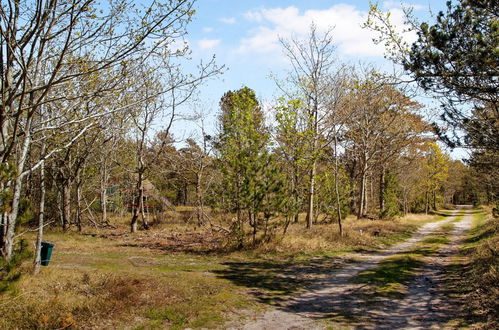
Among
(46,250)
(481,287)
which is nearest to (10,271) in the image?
(46,250)

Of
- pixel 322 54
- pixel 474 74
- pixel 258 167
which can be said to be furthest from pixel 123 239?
pixel 474 74

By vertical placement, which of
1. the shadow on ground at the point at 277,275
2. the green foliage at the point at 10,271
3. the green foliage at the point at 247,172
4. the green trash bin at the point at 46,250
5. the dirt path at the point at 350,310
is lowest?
the dirt path at the point at 350,310

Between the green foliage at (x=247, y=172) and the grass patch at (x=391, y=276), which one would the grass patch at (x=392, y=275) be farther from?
the green foliage at (x=247, y=172)

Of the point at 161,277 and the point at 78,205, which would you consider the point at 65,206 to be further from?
the point at 161,277

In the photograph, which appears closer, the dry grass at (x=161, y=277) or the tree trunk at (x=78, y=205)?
the dry grass at (x=161, y=277)

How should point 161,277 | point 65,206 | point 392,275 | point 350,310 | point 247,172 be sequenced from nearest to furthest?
point 350,310 < point 161,277 < point 392,275 < point 247,172 < point 65,206

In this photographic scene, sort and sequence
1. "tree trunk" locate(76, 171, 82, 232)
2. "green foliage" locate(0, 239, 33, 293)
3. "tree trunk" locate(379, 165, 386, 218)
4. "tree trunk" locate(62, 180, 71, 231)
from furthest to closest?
"tree trunk" locate(379, 165, 386, 218), "tree trunk" locate(76, 171, 82, 232), "tree trunk" locate(62, 180, 71, 231), "green foliage" locate(0, 239, 33, 293)

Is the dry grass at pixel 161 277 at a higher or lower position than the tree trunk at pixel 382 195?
lower

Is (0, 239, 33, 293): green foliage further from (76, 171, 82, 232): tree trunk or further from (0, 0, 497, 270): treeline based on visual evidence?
(76, 171, 82, 232): tree trunk

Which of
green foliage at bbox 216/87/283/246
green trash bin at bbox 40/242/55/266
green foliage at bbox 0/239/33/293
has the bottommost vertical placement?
green trash bin at bbox 40/242/55/266

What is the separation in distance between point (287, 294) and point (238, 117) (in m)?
7.62

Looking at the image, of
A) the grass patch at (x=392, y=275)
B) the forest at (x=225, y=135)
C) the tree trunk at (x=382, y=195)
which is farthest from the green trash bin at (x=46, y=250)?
the tree trunk at (x=382, y=195)

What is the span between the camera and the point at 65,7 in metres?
5.51

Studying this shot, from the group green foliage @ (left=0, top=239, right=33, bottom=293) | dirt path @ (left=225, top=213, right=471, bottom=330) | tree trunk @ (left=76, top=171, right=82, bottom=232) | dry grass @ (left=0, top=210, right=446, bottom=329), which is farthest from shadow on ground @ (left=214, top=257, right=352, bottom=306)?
tree trunk @ (left=76, top=171, right=82, bottom=232)
